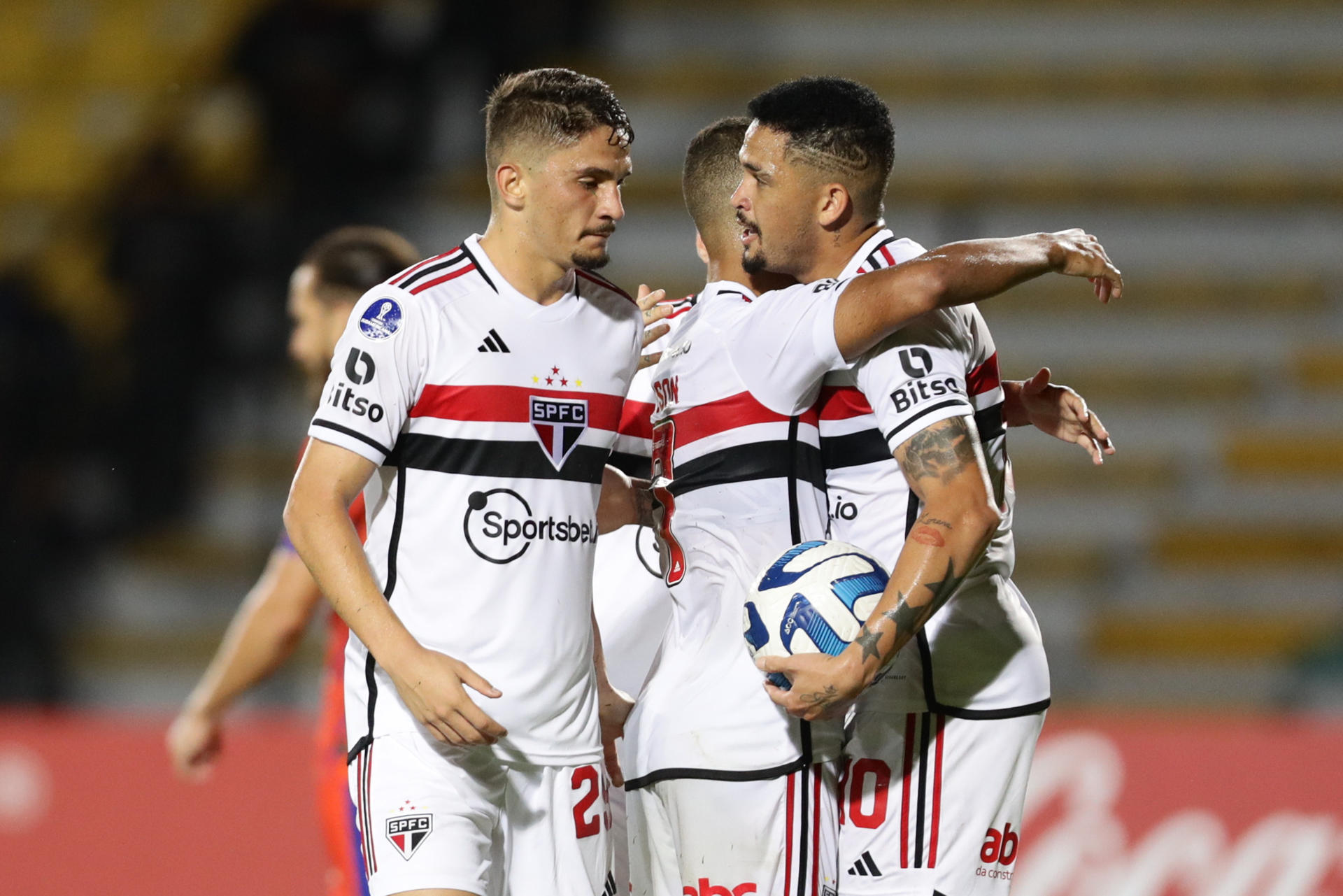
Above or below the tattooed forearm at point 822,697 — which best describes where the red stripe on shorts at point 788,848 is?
below

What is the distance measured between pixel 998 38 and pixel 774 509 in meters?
6.75

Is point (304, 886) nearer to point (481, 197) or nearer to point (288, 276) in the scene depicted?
point (288, 276)

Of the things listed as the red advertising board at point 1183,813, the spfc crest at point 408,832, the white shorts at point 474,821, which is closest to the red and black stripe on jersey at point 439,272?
the white shorts at point 474,821

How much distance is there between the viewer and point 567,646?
3.01m

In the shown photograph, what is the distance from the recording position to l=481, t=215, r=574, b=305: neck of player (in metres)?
3.08

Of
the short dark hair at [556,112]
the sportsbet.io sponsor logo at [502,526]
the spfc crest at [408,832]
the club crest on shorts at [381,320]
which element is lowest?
the spfc crest at [408,832]

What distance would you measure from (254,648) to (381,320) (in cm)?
194

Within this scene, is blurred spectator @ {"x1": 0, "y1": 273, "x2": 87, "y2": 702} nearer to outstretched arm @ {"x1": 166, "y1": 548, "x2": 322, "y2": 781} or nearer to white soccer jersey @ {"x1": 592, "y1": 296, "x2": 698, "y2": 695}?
outstretched arm @ {"x1": 166, "y1": 548, "x2": 322, "y2": 781}

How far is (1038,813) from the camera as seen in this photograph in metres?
5.20

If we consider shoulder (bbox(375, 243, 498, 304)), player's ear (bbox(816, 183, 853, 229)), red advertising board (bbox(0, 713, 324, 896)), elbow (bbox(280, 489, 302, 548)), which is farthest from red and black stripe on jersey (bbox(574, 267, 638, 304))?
red advertising board (bbox(0, 713, 324, 896))

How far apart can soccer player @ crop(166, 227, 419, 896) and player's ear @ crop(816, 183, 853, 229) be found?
1.77m

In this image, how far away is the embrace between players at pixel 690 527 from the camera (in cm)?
281

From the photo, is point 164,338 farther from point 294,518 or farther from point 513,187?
point 294,518

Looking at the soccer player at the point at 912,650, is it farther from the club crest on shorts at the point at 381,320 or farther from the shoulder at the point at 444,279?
the club crest on shorts at the point at 381,320
